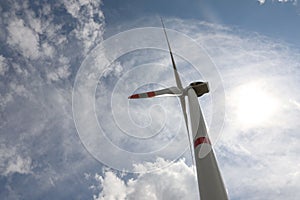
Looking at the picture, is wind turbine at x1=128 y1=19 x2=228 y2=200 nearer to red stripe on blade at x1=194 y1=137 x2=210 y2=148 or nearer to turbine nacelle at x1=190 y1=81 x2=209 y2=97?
red stripe on blade at x1=194 y1=137 x2=210 y2=148

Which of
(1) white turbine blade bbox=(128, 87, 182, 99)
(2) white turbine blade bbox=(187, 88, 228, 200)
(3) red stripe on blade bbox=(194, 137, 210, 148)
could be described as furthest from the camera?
(1) white turbine blade bbox=(128, 87, 182, 99)

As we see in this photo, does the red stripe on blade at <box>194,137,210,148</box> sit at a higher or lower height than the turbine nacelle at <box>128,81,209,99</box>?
lower

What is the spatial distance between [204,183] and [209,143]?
456cm

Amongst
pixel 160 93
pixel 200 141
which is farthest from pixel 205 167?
pixel 160 93

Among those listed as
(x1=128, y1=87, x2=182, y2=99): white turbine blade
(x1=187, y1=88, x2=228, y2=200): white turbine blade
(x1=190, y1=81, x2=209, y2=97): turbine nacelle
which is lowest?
(x1=187, y1=88, x2=228, y2=200): white turbine blade

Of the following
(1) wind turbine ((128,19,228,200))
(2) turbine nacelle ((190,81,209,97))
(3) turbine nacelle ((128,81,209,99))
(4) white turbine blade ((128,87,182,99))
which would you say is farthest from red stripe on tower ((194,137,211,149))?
(4) white turbine blade ((128,87,182,99))

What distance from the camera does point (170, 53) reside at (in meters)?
44.5

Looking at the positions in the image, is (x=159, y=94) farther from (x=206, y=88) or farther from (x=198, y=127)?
(x=198, y=127)

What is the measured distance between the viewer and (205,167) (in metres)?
21.9

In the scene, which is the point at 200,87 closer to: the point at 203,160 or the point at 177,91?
the point at 177,91

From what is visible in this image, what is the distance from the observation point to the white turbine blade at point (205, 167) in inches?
792

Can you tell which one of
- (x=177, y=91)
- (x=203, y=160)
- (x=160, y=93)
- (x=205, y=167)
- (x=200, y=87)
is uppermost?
(x=160, y=93)

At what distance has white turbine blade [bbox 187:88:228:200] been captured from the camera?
20109 mm

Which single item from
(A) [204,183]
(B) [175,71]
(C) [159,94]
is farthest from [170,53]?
(A) [204,183]
